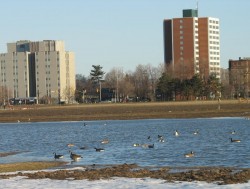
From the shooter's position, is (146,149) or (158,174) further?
(146,149)

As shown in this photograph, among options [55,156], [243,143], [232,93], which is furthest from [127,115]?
[232,93]

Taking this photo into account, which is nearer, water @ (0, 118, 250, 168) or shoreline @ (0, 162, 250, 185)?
shoreline @ (0, 162, 250, 185)

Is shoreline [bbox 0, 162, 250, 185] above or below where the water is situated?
above

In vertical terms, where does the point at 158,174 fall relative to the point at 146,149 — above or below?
above

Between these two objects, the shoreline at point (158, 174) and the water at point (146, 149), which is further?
the water at point (146, 149)

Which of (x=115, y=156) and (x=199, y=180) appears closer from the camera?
(x=199, y=180)

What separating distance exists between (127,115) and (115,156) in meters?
59.9

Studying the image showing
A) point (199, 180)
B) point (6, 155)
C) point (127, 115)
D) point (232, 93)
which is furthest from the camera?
point (232, 93)

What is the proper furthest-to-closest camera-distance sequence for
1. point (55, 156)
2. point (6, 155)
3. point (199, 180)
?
point (6, 155) → point (55, 156) → point (199, 180)

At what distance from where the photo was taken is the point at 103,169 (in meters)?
31.3

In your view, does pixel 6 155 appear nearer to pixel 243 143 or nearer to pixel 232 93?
pixel 243 143

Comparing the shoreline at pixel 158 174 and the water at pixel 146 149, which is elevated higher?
the shoreline at pixel 158 174

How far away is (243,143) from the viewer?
154 feet

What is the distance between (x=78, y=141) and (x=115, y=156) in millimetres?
16502
